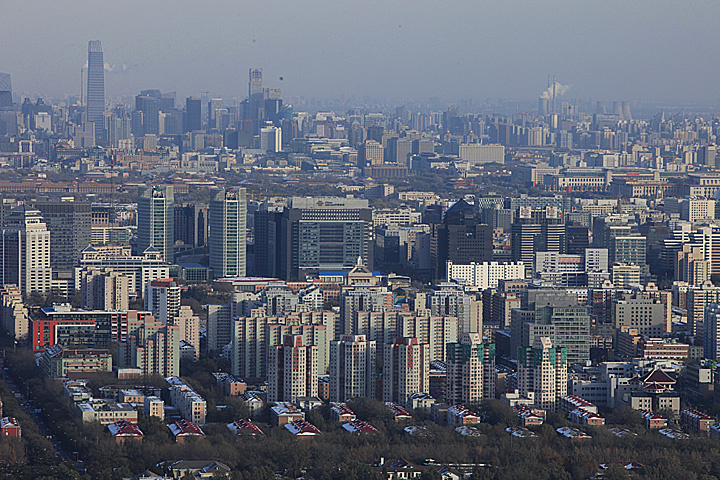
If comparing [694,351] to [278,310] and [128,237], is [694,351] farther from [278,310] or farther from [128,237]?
[128,237]

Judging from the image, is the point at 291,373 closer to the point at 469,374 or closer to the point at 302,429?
the point at 469,374

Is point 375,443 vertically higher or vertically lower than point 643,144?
lower

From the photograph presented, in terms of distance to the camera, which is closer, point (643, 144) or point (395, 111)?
point (643, 144)

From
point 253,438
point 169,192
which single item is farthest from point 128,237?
point 253,438

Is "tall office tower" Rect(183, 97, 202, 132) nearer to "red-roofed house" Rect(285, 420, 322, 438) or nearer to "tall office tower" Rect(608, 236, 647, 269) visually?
"tall office tower" Rect(608, 236, 647, 269)

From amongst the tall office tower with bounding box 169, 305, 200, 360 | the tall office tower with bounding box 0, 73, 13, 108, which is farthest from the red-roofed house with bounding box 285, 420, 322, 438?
the tall office tower with bounding box 0, 73, 13, 108

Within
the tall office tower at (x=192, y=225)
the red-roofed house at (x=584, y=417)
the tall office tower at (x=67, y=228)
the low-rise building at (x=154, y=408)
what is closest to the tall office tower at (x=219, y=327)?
the low-rise building at (x=154, y=408)

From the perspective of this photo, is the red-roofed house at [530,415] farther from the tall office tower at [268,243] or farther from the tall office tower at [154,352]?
the tall office tower at [268,243]
